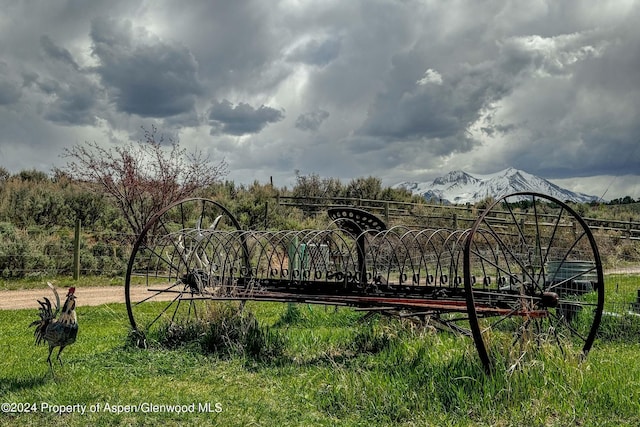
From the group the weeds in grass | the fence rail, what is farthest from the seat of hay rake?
the fence rail

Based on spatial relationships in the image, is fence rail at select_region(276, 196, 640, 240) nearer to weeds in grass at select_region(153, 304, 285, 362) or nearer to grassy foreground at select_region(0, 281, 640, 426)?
weeds in grass at select_region(153, 304, 285, 362)

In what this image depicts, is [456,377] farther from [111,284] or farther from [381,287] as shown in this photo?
[111,284]

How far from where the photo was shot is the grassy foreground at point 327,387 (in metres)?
4.05

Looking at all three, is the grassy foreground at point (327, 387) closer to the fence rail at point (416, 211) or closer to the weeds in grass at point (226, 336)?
the weeds in grass at point (226, 336)

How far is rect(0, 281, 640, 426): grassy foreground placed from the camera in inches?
159

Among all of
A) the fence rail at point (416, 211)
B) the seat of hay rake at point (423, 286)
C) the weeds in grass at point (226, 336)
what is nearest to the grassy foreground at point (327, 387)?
the weeds in grass at point (226, 336)

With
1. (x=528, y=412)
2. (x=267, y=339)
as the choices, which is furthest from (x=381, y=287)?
(x=528, y=412)

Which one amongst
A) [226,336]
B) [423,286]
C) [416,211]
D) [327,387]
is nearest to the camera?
[327,387]

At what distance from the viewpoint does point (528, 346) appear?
476 cm

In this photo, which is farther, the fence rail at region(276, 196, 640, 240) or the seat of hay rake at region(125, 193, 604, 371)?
the fence rail at region(276, 196, 640, 240)

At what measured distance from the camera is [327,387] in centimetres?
465

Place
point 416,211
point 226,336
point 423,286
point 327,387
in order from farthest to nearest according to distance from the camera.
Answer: point 416,211
point 423,286
point 226,336
point 327,387

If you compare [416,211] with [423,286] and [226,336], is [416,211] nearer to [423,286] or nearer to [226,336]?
[423,286]

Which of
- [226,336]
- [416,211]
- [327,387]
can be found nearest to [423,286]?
[327,387]
